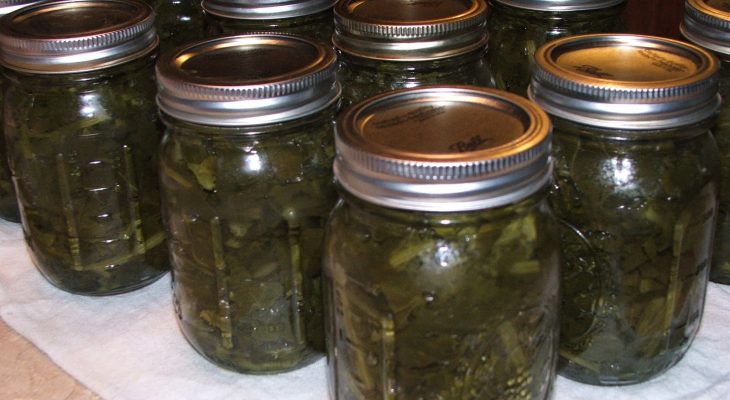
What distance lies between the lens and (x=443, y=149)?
2.75 feet

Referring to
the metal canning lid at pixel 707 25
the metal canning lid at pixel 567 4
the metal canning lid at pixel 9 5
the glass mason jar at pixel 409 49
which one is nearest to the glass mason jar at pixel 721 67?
the metal canning lid at pixel 707 25

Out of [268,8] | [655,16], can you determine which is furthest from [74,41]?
[655,16]

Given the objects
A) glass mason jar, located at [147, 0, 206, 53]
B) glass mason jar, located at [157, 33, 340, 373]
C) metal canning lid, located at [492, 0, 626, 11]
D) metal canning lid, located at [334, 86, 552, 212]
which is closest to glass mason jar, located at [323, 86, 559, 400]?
metal canning lid, located at [334, 86, 552, 212]

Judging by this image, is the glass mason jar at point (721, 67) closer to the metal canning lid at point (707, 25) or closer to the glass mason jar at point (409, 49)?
the metal canning lid at point (707, 25)

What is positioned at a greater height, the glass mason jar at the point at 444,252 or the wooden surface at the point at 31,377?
the glass mason jar at the point at 444,252

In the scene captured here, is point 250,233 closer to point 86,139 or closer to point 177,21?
point 86,139

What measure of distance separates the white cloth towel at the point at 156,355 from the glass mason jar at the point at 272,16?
379 millimetres

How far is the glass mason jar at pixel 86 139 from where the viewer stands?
1.14 meters

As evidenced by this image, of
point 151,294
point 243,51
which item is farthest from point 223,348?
point 243,51

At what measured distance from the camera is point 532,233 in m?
0.86

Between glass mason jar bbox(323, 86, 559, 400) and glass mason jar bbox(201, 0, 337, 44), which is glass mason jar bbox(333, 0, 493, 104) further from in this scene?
glass mason jar bbox(323, 86, 559, 400)

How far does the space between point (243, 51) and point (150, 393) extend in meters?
0.43

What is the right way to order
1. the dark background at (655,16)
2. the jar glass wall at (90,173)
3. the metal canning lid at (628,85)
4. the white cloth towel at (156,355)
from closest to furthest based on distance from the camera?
the metal canning lid at (628,85)
the white cloth towel at (156,355)
the jar glass wall at (90,173)
the dark background at (655,16)

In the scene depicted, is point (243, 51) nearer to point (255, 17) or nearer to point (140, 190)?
point (255, 17)
